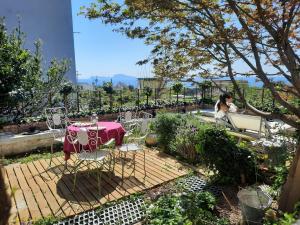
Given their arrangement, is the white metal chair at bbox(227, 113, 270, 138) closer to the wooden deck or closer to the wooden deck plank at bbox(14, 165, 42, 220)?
the wooden deck

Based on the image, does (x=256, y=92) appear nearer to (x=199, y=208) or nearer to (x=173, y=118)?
(x=173, y=118)

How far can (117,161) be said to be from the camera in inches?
186

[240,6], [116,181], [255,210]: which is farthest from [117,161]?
[240,6]

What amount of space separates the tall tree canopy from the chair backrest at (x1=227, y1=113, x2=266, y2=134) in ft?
6.35

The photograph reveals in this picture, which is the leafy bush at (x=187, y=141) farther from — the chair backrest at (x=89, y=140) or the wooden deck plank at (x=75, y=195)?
the wooden deck plank at (x=75, y=195)

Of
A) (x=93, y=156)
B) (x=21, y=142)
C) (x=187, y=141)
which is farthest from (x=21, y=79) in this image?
(x=187, y=141)

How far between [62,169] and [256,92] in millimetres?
8475

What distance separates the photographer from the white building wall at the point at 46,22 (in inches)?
502

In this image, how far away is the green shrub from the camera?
16.7ft

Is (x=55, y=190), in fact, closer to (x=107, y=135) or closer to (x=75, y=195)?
(x=75, y=195)

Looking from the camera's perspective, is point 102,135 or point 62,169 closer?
point 102,135

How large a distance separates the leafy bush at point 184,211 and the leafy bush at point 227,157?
74 cm

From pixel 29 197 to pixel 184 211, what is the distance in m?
2.13

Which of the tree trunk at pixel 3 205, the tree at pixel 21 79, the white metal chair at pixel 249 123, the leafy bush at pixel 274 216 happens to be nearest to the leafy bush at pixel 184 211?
the leafy bush at pixel 274 216
